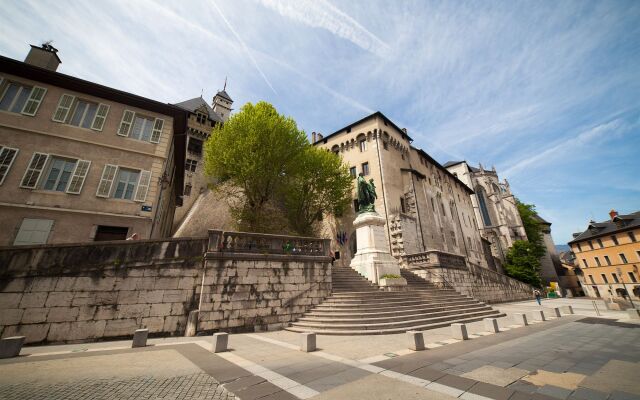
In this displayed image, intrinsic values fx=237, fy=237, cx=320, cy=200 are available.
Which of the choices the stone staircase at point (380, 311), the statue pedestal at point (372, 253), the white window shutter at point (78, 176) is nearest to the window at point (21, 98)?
the white window shutter at point (78, 176)

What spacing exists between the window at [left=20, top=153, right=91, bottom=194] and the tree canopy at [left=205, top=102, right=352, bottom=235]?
8186mm

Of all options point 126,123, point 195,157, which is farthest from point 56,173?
point 195,157

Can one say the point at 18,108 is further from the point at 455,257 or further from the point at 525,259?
the point at 525,259

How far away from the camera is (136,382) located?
3.99 metres

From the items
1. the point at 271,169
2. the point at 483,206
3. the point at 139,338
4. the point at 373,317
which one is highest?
the point at 483,206

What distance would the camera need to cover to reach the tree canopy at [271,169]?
59.7 ft

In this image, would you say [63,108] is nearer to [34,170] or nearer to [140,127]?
[140,127]

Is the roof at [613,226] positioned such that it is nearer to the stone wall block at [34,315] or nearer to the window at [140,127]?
the window at [140,127]

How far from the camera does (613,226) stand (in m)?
34.8

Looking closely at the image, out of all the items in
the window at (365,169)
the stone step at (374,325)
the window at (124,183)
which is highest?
the window at (365,169)

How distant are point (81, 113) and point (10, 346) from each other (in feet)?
37.8

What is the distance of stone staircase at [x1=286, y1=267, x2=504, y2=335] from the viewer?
880 centimetres

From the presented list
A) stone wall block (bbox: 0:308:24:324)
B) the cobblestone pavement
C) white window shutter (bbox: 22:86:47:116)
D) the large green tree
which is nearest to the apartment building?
the large green tree

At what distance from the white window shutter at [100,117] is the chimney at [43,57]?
18.5ft
